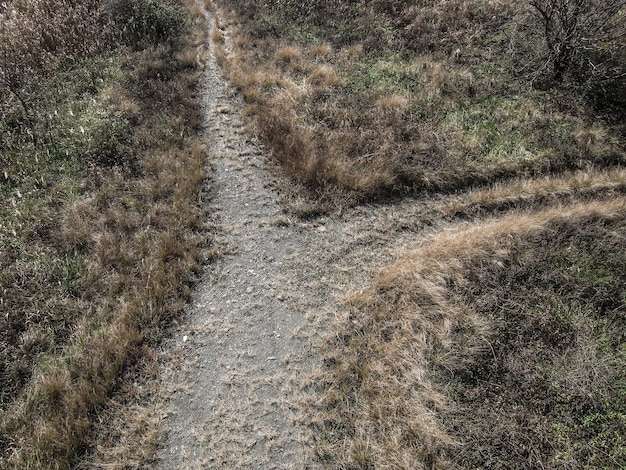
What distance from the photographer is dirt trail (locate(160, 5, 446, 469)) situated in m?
4.58

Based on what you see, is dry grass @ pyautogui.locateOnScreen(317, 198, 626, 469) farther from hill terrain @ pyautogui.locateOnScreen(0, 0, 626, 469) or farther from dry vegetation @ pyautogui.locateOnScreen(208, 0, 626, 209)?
dry vegetation @ pyautogui.locateOnScreen(208, 0, 626, 209)

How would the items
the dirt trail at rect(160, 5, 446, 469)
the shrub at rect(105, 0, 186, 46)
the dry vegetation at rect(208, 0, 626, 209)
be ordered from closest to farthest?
1. the dirt trail at rect(160, 5, 446, 469)
2. the dry vegetation at rect(208, 0, 626, 209)
3. the shrub at rect(105, 0, 186, 46)

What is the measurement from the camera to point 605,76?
35.6 feet

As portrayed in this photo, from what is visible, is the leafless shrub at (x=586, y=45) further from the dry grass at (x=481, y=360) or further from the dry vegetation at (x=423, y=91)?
the dry grass at (x=481, y=360)

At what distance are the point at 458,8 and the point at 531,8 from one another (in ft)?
7.56

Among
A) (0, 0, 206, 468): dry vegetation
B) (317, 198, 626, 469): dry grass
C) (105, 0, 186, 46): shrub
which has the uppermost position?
(105, 0, 186, 46): shrub

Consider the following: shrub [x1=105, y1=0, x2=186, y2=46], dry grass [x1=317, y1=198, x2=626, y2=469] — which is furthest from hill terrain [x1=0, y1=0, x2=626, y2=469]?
shrub [x1=105, y1=0, x2=186, y2=46]

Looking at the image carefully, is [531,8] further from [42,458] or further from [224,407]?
[42,458]

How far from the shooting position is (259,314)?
19.2 ft

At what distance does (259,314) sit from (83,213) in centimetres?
375

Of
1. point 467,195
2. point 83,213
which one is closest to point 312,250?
point 467,195

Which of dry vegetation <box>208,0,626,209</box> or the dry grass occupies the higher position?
dry vegetation <box>208,0,626,209</box>

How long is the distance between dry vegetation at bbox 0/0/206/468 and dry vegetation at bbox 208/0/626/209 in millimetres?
2258

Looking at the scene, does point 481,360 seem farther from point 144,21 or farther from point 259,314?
point 144,21
